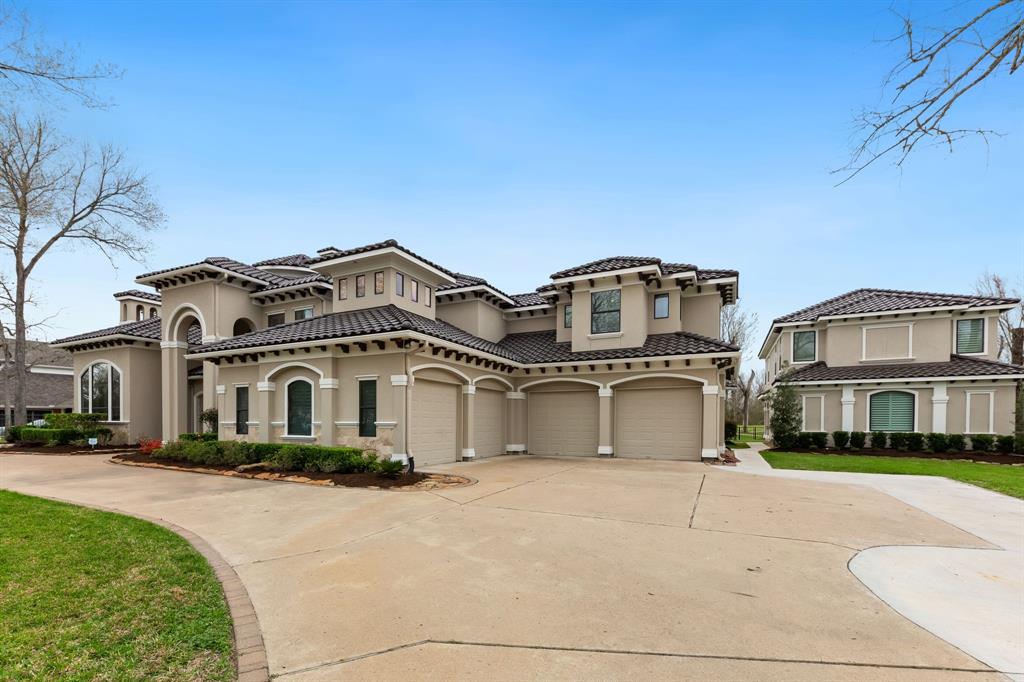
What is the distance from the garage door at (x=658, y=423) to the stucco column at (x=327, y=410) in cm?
953

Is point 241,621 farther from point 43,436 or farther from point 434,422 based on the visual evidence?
point 43,436

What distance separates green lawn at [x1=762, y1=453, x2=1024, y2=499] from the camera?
38.4 ft

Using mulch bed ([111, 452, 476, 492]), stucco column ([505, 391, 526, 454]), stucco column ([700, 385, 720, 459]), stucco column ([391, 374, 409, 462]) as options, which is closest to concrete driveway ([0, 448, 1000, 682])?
mulch bed ([111, 452, 476, 492])

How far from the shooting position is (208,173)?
14.5 meters

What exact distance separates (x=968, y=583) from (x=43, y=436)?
1091 inches

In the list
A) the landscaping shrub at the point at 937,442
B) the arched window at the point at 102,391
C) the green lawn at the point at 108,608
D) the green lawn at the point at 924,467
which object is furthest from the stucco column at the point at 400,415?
the landscaping shrub at the point at 937,442

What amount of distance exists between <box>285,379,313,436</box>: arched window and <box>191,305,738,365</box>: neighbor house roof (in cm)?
140

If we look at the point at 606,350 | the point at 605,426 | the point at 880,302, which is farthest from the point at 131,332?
the point at 880,302

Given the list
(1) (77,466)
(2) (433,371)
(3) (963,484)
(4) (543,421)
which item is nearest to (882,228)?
(3) (963,484)

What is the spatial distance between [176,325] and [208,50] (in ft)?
45.1

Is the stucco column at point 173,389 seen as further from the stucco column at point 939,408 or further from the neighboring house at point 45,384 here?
the stucco column at point 939,408

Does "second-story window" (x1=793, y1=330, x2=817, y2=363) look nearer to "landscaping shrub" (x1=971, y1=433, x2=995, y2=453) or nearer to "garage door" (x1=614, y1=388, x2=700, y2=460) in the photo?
"landscaping shrub" (x1=971, y1=433, x2=995, y2=453)

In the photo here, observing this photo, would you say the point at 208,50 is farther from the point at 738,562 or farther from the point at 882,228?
the point at 738,562

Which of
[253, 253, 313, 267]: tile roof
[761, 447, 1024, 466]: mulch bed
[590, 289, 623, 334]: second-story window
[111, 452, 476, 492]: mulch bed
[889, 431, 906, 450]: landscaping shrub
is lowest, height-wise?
[761, 447, 1024, 466]: mulch bed
